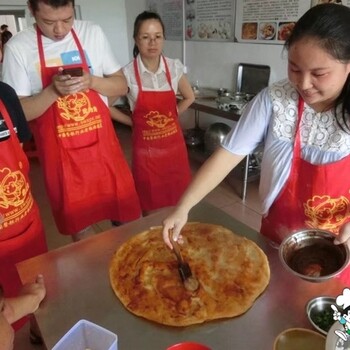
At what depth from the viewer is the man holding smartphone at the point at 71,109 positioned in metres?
1.39

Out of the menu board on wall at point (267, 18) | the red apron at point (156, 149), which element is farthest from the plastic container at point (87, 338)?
the menu board on wall at point (267, 18)

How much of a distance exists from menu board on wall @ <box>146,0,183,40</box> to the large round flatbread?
3287mm

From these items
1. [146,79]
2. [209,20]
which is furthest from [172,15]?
[146,79]

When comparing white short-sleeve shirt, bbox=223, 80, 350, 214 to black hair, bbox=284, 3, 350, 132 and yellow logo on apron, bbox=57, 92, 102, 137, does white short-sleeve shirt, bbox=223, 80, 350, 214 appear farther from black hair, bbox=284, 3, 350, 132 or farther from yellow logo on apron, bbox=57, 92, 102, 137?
yellow logo on apron, bbox=57, 92, 102, 137

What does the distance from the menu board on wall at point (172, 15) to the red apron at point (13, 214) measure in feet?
10.3

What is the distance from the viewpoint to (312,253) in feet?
2.82

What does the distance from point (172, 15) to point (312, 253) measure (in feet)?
12.1

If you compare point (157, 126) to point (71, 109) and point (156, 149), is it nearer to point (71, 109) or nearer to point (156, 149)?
point (156, 149)

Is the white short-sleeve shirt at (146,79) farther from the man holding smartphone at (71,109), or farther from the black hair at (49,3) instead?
the black hair at (49,3)

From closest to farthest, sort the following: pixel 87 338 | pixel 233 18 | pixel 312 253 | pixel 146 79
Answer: pixel 87 338, pixel 312 253, pixel 146 79, pixel 233 18

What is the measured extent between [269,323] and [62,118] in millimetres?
1127

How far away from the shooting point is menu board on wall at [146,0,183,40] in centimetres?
385

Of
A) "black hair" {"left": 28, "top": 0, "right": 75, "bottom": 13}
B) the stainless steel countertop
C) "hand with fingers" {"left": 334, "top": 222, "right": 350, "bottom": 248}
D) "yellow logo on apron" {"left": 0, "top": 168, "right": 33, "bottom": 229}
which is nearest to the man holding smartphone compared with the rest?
"black hair" {"left": 28, "top": 0, "right": 75, "bottom": 13}

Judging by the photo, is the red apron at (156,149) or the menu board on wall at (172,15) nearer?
the red apron at (156,149)
